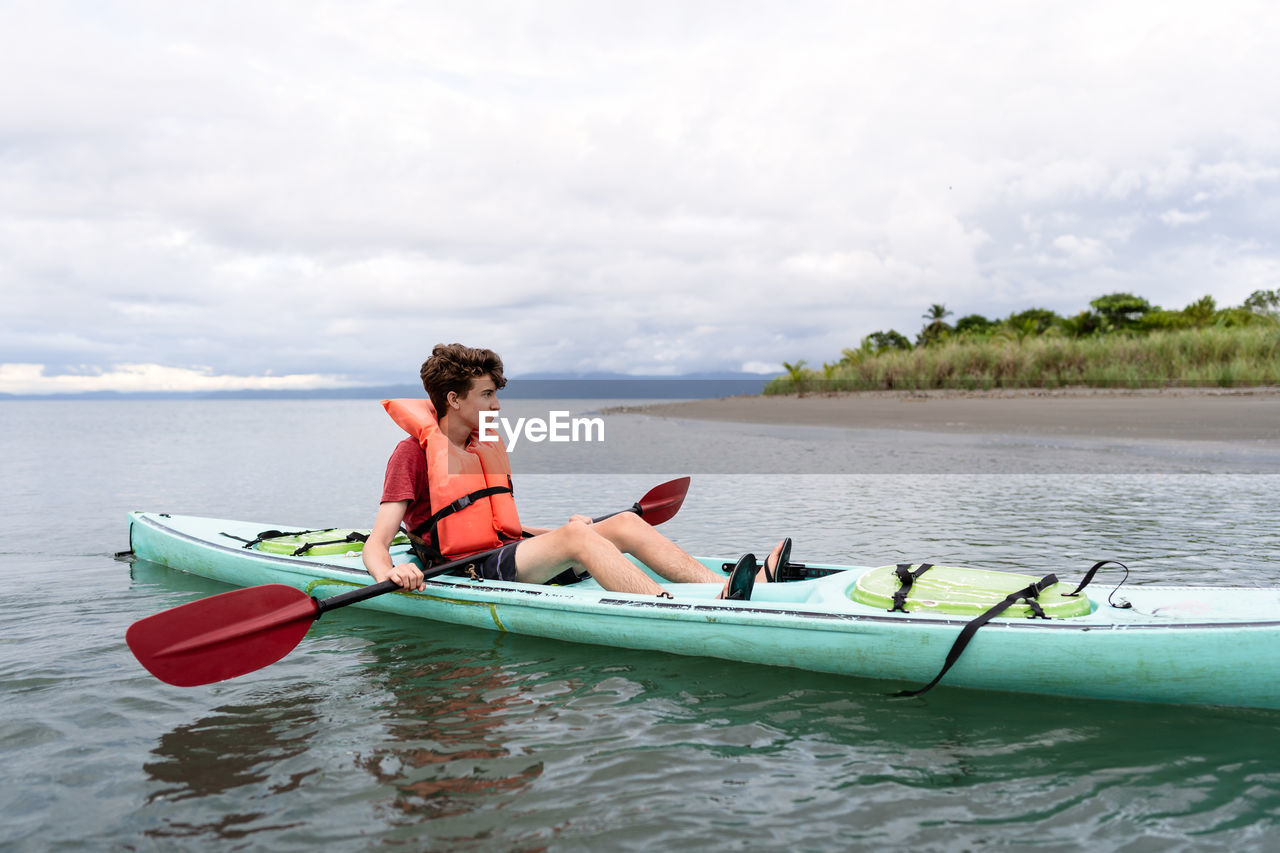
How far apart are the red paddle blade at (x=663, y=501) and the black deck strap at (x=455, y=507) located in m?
1.56

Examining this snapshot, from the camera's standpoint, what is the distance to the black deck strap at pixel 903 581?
3596mm

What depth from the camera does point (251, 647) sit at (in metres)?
3.96

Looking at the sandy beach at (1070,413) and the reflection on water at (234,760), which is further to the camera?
the sandy beach at (1070,413)

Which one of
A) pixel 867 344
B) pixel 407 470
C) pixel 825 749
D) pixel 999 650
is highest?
pixel 867 344

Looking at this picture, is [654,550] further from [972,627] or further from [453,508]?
[972,627]

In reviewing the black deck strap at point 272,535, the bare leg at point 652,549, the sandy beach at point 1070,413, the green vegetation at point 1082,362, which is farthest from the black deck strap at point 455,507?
the green vegetation at point 1082,362

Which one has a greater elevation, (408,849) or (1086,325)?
(1086,325)

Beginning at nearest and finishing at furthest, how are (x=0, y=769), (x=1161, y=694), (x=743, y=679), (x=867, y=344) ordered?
1. (x=0, y=769)
2. (x=1161, y=694)
3. (x=743, y=679)
4. (x=867, y=344)

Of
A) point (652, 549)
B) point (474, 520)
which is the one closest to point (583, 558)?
point (652, 549)

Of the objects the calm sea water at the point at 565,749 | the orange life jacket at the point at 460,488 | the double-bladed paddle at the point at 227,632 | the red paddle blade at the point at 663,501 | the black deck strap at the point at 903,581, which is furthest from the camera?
the red paddle blade at the point at 663,501

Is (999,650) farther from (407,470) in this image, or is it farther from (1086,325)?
(1086,325)

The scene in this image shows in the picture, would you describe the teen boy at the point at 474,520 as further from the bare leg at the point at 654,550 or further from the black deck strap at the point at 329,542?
the black deck strap at the point at 329,542

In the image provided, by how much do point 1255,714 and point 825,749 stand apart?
1.67 m

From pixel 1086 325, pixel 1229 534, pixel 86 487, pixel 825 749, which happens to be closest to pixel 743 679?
pixel 825 749
